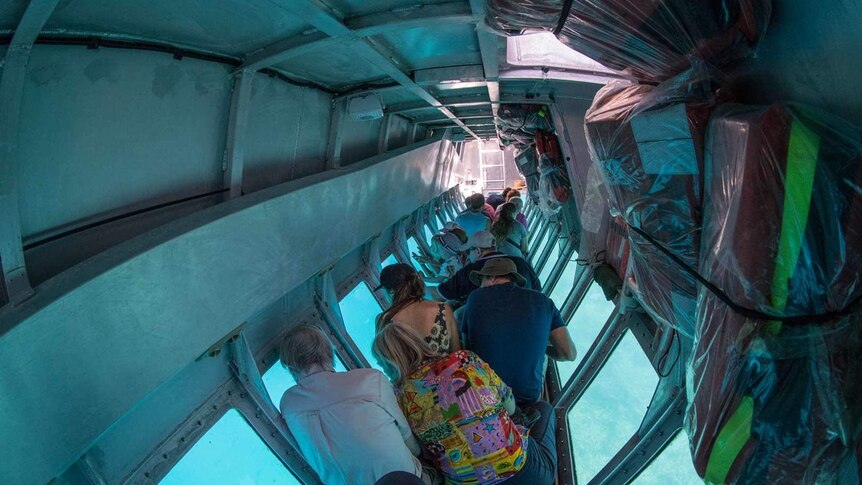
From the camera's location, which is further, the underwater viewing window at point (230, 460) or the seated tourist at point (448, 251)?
the seated tourist at point (448, 251)

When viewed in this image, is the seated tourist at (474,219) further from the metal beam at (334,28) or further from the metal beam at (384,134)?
the metal beam at (334,28)

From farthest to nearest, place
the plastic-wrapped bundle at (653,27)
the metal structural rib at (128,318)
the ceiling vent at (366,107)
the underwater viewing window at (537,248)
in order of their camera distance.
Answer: the underwater viewing window at (537,248) < the ceiling vent at (366,107) < the metal structural rib at (128,318) < the plastic-wrapped bundle at (653,27)

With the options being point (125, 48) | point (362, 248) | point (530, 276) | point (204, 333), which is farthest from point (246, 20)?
point (362, 248)

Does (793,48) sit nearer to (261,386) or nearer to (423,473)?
(423,473)

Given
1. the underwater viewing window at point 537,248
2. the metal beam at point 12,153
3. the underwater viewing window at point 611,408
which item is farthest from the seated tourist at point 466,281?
the underwater viewing window at point 537,248

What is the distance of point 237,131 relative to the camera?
2.67 meters

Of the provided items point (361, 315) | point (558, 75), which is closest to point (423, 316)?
point (558, 75)

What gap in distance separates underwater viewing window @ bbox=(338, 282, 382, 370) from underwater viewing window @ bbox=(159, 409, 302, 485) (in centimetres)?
133

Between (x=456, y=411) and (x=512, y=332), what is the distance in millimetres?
788

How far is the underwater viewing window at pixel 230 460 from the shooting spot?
92.7 inches

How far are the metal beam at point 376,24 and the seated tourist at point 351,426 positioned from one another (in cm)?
187

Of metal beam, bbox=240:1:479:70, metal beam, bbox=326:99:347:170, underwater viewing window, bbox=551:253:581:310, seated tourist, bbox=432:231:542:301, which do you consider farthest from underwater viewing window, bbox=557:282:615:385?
metal beam, bbox=326:99:347:170

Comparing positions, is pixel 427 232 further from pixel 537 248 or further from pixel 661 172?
pixel 661 172

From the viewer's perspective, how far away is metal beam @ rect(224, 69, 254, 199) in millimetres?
2607
